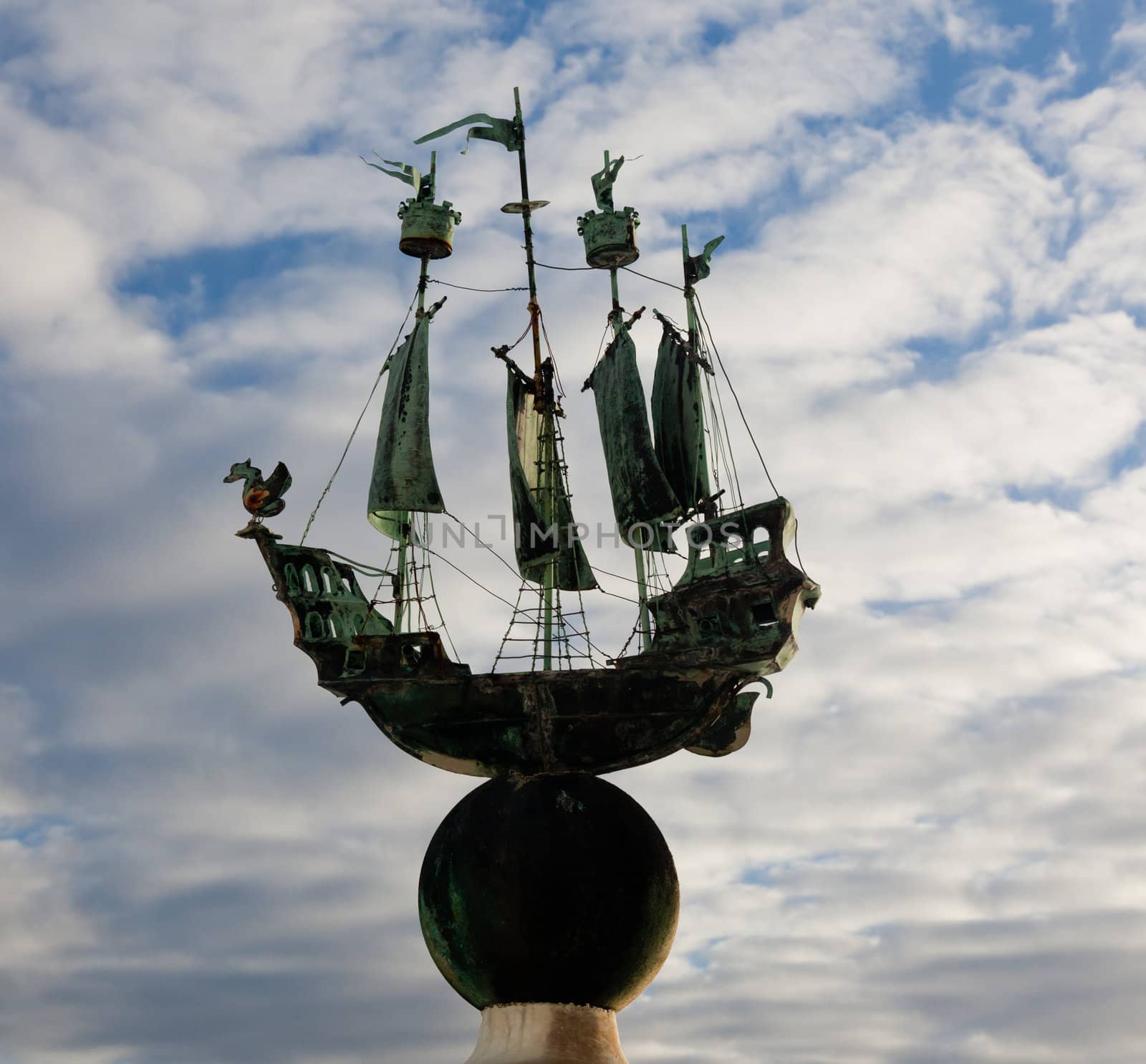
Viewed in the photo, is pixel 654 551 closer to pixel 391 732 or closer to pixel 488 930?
pixel 391 732

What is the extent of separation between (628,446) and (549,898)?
700 cm

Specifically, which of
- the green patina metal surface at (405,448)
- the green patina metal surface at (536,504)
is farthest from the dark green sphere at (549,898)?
the green patina metal surface at (405,448)

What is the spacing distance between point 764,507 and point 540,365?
190 inches

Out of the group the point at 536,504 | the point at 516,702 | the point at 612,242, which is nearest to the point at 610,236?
the point at 612,242

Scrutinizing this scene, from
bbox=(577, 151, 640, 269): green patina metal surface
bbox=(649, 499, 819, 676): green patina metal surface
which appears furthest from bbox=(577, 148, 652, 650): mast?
bbox=(649, 499, 819, 676): green patina metal surface

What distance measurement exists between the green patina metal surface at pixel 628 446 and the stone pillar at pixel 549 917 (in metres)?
4.68

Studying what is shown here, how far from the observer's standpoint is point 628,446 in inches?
1054

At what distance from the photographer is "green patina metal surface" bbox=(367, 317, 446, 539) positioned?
26.6 meters

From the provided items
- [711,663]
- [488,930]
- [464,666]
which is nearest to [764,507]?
[711,663]

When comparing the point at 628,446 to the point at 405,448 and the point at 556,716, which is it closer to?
the point at 405,448

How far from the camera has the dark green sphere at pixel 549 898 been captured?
22.2 meters

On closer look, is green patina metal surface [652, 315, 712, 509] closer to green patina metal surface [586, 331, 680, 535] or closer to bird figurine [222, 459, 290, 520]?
green patina metal surface [586, 331, 680, 535]

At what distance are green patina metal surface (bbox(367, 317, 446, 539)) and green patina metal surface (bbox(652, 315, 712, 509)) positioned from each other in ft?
10.4

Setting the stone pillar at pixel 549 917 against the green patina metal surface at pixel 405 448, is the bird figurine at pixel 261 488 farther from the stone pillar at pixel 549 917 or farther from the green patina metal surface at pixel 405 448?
the stone pillar at pixel 549 917
